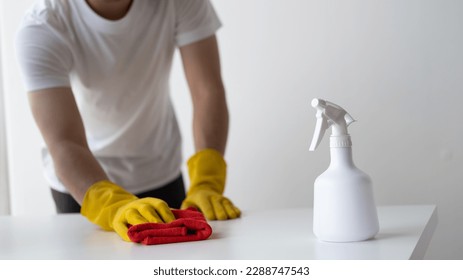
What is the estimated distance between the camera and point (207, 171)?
1.40 meters

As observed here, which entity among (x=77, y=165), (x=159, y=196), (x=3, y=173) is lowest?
(x=3, y=173)

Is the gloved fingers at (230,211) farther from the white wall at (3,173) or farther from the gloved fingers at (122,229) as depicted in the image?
the white wall at (3,173)

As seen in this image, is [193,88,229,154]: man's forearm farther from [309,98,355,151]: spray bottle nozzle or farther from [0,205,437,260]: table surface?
[309,98,355,151]: spray bottle nozzle

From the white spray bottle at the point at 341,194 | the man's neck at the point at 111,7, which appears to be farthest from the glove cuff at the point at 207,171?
the white spray bottle at the point at 341,194

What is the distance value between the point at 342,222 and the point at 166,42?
2.72 ft

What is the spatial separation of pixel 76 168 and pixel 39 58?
10.5 inches

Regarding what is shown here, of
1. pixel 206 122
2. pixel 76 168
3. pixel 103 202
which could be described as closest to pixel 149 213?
pixel 103 202

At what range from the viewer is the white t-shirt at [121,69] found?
4.55ft

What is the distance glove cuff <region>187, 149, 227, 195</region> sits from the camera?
4.47 feet

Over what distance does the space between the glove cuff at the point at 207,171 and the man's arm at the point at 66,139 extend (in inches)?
7.8

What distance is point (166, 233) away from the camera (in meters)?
1.00

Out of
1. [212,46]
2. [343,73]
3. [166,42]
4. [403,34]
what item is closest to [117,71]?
[166,42]

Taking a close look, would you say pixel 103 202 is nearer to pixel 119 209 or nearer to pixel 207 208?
pixel 119 209

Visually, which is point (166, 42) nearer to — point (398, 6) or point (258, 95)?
point (258, 95)
